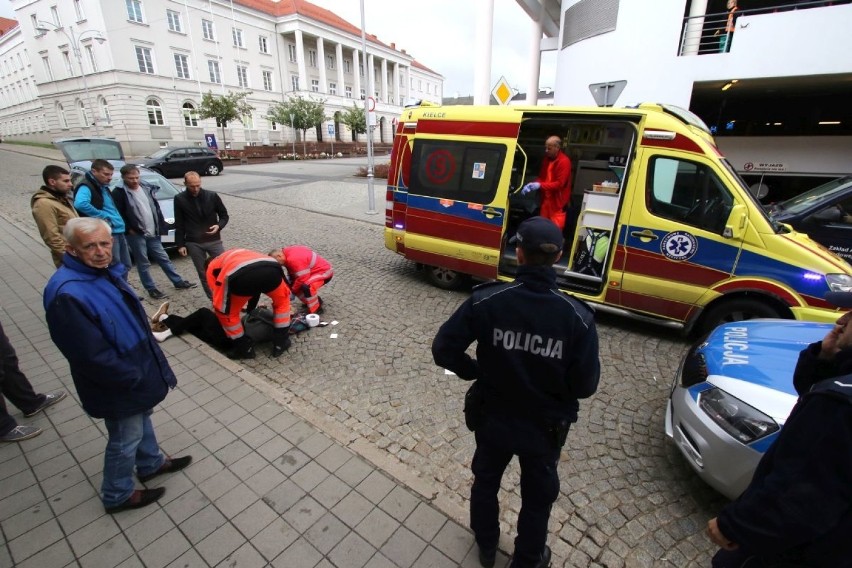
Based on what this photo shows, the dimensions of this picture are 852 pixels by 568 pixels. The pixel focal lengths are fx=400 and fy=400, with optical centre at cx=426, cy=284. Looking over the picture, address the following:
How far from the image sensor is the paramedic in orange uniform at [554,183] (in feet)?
19.5

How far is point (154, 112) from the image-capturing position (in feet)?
117

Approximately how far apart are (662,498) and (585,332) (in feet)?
6.16

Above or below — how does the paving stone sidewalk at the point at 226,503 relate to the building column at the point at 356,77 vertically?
below

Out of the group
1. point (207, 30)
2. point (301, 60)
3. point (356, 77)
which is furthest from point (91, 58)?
point (356, 77)

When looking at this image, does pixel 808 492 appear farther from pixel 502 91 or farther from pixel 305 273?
pixel 502 91

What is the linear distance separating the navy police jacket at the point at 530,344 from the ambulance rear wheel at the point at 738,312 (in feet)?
10.9

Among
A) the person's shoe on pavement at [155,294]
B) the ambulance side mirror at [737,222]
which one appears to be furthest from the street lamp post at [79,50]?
the ambulance side mirror at [737,222]

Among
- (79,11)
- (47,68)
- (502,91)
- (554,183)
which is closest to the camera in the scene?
(554,183)

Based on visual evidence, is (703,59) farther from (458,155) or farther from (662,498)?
(662,498)

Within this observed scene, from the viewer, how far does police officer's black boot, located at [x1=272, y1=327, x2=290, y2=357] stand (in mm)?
4492

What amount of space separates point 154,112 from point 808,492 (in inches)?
1798

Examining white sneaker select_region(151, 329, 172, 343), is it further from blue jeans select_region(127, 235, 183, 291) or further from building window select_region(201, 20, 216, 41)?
building window select_region(201, 20, 216, 41)

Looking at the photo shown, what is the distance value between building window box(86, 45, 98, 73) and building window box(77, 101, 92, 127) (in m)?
4.35

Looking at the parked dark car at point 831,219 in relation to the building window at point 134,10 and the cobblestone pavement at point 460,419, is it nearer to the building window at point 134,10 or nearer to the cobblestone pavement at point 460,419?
the cobblestone pavement at point 460,419
